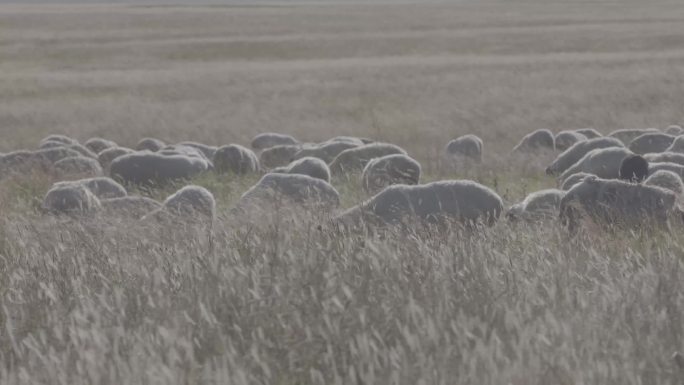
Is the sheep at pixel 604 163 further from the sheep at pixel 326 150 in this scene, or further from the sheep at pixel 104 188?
the sheep at pixel 104 188

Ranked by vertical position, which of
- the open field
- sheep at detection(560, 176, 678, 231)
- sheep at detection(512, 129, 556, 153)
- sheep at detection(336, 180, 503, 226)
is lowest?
sheep at detection(512, 129, 556, 153)

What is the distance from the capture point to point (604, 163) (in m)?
11.9

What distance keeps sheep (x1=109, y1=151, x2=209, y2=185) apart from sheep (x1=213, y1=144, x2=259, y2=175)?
0.88 meters

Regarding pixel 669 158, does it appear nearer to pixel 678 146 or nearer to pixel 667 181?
pixel 678 146

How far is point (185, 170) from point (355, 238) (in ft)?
27.0

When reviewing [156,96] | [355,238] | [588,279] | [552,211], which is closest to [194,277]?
[355,238]

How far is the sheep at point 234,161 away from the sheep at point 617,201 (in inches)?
256

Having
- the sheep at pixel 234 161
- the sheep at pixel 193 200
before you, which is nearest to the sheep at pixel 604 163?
the sheep at pixel 193 200

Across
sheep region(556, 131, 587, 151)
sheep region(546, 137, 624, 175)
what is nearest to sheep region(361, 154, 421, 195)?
sheep region(546, 137, 624, 175)

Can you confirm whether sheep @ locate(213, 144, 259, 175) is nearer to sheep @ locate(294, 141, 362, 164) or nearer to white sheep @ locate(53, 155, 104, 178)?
sheep @ locate(294, 141, 362, 164)

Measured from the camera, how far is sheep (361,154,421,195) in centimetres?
1183

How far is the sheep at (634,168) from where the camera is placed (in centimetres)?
1058

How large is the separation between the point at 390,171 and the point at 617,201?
4.34 metres

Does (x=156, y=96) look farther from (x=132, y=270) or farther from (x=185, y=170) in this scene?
(x=132, y=270)
